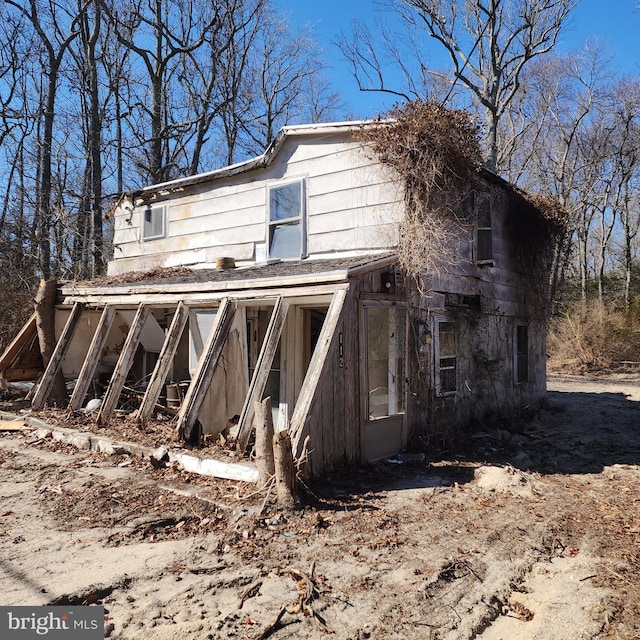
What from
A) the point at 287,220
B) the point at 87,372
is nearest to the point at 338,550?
the point at 287,220

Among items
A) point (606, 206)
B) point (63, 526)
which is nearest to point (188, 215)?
point (63, 526)

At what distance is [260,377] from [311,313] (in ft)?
7.60

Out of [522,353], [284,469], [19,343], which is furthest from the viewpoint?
[522,353]

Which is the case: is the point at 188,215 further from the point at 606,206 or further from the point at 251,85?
the point at 606,206

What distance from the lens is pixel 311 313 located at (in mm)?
9578

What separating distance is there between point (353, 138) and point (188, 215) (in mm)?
5091

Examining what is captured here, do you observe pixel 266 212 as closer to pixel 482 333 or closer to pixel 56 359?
pixel 482 333

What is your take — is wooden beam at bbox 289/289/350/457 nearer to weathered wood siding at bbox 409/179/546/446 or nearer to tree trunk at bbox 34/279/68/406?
weathered wood siding at bbox 409/179/546/446

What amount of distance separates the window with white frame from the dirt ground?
167 cm

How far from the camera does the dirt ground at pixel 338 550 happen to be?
12.2 ft

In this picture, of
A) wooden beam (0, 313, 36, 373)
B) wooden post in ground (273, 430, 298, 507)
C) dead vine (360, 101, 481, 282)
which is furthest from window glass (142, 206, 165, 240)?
wooden post in ground (273, 430, 298, 507)

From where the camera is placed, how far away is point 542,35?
18234mm

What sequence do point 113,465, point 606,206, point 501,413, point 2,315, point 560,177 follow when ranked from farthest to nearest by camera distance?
1. point 606,206
2. point 560,177
3. point 2,315
4. point 501,413
5. point 113,465

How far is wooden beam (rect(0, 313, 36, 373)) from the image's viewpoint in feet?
39.8
